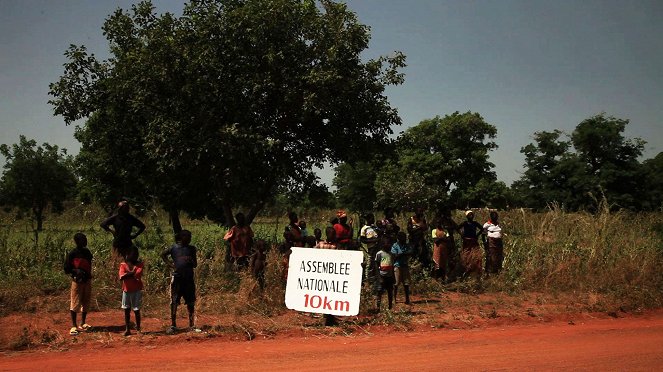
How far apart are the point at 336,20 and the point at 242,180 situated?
498 centimetres

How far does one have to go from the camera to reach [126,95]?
Answer: 13891mm

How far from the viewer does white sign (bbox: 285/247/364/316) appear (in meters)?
8.28

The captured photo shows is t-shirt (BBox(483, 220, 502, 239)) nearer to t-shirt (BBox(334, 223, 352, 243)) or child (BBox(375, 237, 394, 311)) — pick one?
t-shirt (BBox(334, 223, 352, 243))

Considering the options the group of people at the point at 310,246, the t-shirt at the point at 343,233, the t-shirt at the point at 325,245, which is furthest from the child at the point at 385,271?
the t-shirt at the point at 343,233

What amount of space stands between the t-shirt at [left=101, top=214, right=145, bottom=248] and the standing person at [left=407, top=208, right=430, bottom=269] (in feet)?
19.6

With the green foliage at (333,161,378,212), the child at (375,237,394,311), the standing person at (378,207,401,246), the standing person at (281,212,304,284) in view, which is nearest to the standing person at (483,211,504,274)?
the standing person at (378,207,401,246)

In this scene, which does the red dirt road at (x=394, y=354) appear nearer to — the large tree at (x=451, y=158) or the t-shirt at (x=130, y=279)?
the t-shirt at (x=130, y=279)

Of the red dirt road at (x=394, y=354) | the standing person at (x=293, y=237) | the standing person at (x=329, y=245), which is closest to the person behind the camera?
the red dirt road at (x=394, y=354)

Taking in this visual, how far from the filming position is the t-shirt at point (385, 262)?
938 cm

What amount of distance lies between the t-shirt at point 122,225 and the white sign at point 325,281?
10.3ft

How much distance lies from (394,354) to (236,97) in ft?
27.5

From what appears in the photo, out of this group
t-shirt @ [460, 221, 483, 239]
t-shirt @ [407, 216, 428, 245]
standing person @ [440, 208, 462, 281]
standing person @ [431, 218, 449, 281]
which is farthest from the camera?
t-shirt @ [460, 221, 483, 239]

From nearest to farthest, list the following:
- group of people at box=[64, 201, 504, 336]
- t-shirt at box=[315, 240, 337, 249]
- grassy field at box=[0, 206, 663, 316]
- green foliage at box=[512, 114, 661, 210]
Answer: group of people at box=[64, 201, 504, 336], t-shirt at box=[315, 240, 337, 249], grassy field at box=[0, 206, 663, 316], green foliage at box=[512, 114, 661, 210]

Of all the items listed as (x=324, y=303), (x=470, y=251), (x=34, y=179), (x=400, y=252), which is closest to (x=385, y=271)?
(x=400, y=252)
